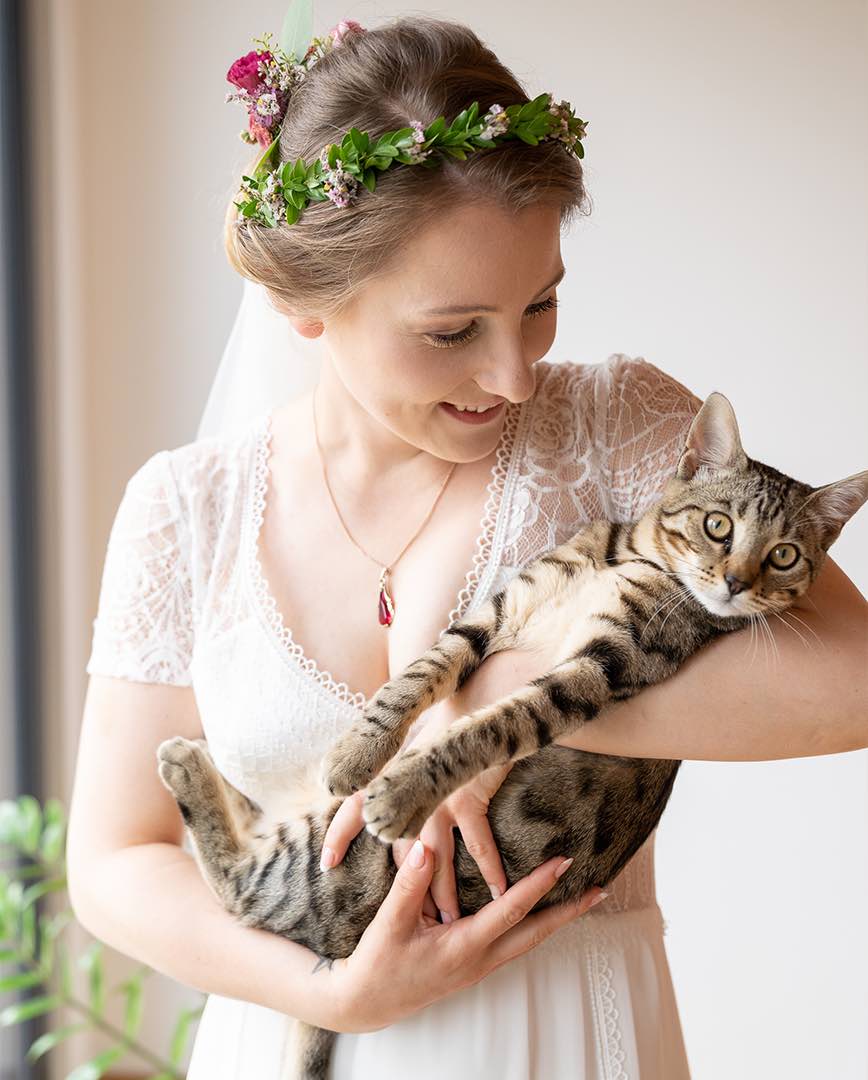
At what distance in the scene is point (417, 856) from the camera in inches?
43.7

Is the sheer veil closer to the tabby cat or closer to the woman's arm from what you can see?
the tabby cat

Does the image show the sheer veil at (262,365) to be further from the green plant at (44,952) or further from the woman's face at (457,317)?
the green plant at (44,952)

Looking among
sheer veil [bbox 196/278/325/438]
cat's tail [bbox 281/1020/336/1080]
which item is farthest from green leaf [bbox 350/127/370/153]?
cat's tail [bbox 281/1020/336/1080]

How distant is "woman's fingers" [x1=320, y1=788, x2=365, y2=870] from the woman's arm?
0.24 metres

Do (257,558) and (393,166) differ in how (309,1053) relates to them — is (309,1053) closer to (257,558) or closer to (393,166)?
(257,558)

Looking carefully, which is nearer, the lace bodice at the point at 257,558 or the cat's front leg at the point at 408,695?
the cat's front leg at the point at 408,695

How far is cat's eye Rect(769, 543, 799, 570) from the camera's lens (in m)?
1.22

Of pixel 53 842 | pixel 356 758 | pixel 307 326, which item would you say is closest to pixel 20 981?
pixel 53 842

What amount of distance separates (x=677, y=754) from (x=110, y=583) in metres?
0.71

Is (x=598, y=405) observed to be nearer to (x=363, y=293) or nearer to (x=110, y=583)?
(x=363, y=293)

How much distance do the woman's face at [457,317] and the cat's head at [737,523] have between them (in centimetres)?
23

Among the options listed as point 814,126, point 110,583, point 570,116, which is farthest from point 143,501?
point 814,126

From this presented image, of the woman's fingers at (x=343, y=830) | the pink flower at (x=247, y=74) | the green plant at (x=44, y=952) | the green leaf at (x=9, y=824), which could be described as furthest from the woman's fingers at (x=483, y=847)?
the green leaf at (x=9, y=824)

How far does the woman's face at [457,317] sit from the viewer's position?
1069 mm
